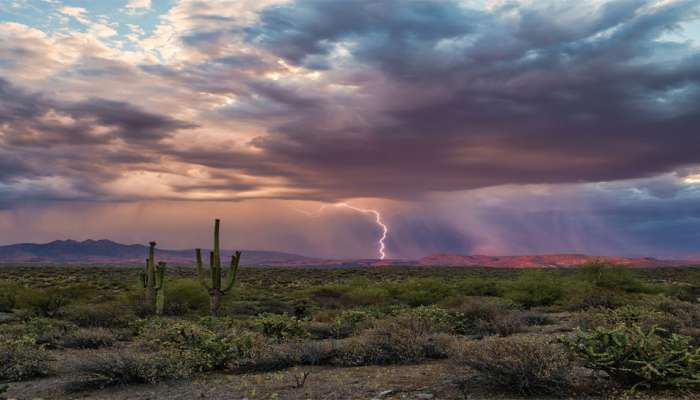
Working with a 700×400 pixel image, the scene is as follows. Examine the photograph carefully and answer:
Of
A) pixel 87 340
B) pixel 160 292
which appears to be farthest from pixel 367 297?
pixel 87 340

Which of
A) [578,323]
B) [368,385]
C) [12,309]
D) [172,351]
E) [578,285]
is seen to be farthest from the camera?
[578,285]

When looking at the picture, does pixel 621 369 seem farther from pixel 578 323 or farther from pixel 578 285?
pixel 578 285

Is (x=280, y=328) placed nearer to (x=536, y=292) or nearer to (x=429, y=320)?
(x=429, y=320)

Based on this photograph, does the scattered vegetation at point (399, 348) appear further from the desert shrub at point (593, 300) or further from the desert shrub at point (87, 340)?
the desert shrub at point (593, 300)

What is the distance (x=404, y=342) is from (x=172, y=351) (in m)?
5.32

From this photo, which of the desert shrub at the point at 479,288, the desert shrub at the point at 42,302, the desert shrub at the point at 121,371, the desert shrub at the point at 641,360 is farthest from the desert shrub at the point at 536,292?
the desert shrub at the point at 42,302

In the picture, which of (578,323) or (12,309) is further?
(12,309)

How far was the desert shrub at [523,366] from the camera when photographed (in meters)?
9.48

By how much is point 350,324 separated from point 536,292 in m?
17.2

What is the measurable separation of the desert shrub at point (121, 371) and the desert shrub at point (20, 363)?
65.9 inches

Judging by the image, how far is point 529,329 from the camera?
18.7m

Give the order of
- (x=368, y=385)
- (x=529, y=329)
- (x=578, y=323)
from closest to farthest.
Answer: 1. (x=368, y=385)
2. (x=578, y=323)
3. (x=529, y=329)

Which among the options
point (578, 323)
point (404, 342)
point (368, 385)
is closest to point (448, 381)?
point (368, 385)

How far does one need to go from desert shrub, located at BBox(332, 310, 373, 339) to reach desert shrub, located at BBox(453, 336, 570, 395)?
791 cm
